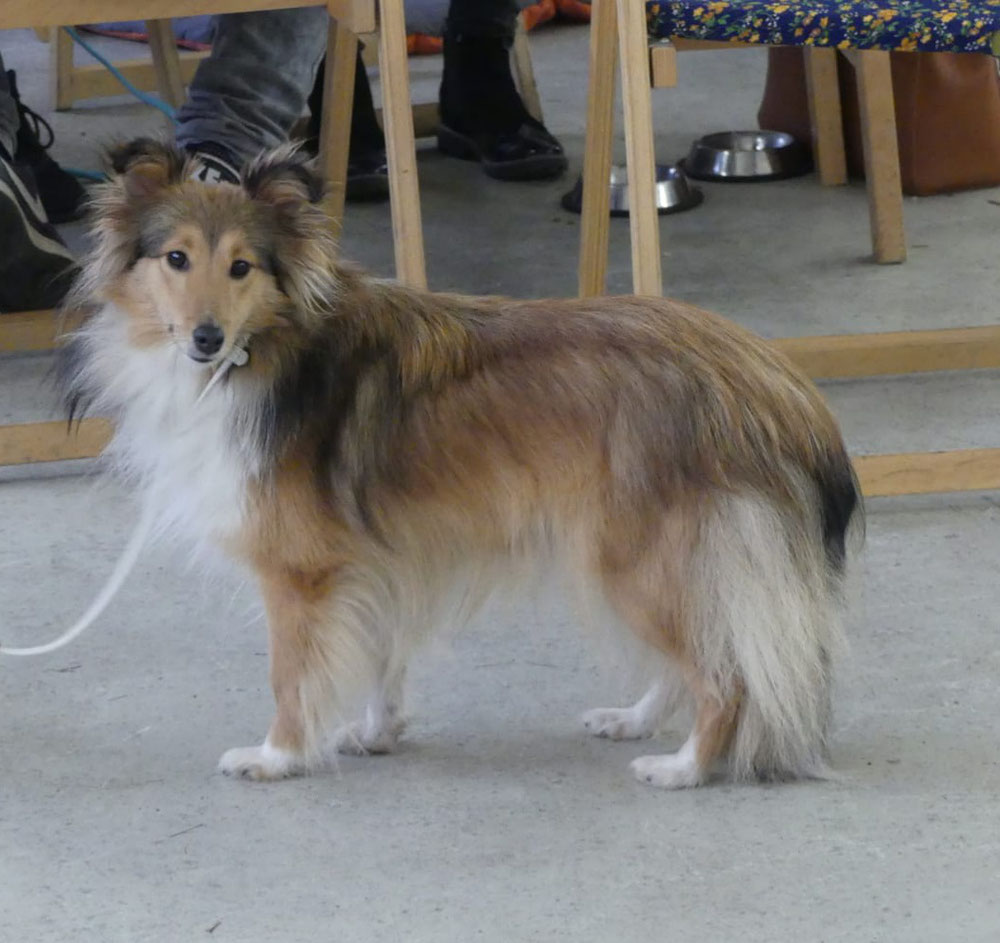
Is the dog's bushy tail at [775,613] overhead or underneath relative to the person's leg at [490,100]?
underneath

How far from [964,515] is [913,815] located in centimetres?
102

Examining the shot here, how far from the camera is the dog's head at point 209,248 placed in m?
2.02

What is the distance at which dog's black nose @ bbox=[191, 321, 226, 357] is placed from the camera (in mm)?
2004

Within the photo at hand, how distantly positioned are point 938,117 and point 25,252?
8.51 feet

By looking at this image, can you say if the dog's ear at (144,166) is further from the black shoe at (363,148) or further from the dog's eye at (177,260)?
the black shoe at (363,148)

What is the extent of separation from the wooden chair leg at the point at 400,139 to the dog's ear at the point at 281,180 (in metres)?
0.68

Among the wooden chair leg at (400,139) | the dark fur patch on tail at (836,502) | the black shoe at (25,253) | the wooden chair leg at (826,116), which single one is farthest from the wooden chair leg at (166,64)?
the dark fur patch on tail at (836,502)

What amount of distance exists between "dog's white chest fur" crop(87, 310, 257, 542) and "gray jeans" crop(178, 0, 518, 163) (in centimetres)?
113

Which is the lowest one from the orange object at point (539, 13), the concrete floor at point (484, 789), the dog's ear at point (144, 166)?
the concrete floor at point (484, 789)

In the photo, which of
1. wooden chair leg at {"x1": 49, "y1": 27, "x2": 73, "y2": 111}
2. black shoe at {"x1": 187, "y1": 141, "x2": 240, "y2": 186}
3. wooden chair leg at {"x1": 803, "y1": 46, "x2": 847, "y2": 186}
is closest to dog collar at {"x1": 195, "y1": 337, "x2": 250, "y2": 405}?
black shoe at {"x1": 187, "y1": 141, "x2": 240, "y2": 186}

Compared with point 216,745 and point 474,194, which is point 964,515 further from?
point 474,194

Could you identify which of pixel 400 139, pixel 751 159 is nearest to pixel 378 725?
pixel 400 139

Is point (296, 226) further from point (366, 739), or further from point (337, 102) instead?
point (337, 102)

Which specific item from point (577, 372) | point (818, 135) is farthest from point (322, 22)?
point (818, 135)
